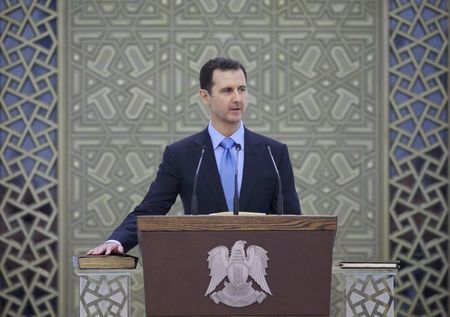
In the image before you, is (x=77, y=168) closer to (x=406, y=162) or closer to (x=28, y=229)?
(x=28, y=229)

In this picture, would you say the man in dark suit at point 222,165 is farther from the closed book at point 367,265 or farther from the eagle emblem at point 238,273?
the eagle emblem at point 238,273

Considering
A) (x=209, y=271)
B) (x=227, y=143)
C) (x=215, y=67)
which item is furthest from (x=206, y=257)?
(x=215, y=67)

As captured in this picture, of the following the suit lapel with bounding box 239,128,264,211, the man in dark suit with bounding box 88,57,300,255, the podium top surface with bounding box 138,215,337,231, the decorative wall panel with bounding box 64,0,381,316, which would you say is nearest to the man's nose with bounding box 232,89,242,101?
the man in dark suit with bounding box 88,57,300,255

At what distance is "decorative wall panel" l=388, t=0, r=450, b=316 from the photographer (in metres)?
6.21

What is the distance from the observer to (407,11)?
20.7 ft

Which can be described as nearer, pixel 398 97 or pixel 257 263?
pixel 257 263

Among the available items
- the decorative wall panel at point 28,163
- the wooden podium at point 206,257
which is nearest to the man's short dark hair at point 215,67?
the wooden podium at point 206,257

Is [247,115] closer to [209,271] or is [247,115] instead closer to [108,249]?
[108,249]

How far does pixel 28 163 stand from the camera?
20.5 ft

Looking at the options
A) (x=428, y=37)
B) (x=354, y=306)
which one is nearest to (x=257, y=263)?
(x=354, y=306)

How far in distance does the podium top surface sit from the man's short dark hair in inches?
31.1

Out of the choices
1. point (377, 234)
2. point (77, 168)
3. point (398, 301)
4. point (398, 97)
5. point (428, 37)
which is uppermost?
point (428, 37)

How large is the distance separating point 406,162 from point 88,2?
2.44 meters

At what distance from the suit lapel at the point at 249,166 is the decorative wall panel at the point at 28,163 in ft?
9.65
